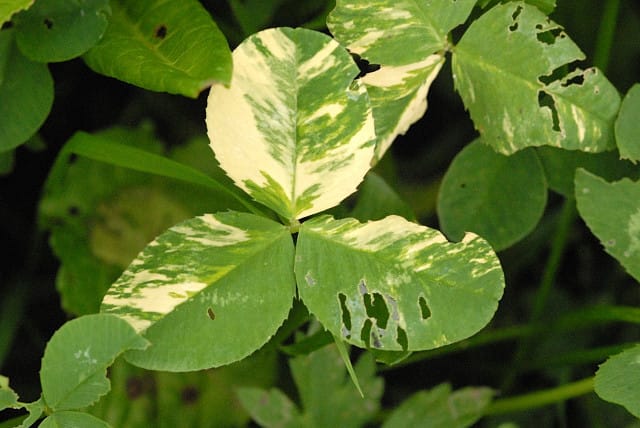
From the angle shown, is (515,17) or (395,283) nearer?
(395,283)

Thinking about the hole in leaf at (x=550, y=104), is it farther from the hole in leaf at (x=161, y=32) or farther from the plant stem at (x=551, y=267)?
the hole in leaf at (x=161, y=32)

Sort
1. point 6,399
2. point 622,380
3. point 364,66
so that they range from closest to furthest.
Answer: point 6,399 → point 622,380 → point 364,66

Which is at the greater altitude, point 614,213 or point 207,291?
point 207,291

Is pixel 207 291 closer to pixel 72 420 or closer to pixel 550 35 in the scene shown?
pixel 72 420

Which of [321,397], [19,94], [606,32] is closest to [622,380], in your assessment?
[321,397]

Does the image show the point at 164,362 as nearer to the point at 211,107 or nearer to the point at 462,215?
the point at 211,107

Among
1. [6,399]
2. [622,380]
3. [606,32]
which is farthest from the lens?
[606,32]

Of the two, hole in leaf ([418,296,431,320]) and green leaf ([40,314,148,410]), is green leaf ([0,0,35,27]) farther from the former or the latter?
hole in leaf ([418,296,431,320])

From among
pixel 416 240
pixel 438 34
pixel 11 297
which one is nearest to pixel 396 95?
pixel 438 34
